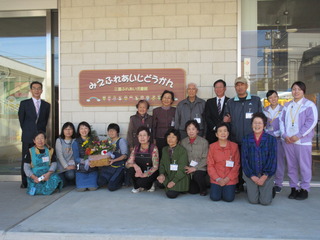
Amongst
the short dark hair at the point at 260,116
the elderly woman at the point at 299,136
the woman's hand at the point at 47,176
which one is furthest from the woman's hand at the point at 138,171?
the elderly woman at the point at 299,136

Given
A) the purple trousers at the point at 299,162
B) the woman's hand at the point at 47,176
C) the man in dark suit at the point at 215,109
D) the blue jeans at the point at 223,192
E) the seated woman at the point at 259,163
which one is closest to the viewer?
the seated woman at the point at 259,163

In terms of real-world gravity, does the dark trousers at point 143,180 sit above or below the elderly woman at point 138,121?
below

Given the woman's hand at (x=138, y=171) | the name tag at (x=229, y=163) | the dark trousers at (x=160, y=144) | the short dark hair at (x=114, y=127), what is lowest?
the woman's hand at (x=138, y=171)

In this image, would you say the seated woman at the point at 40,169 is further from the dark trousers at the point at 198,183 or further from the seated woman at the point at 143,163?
the dark trousers at the point at 198,183

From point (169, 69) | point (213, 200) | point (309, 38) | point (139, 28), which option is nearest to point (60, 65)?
point (139, 28)

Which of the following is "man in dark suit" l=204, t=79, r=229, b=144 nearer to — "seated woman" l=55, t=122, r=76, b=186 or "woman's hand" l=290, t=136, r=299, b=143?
"woman's hand" l=290, t=136, r=299, b=143

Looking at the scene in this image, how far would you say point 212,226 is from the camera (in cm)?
304

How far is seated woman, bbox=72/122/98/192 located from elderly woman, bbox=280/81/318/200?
2.88 metres

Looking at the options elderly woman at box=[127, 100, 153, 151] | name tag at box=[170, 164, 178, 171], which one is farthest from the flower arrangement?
name tag at box=[170, 164, 178, 171]

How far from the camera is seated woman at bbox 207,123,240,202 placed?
390 centimetres

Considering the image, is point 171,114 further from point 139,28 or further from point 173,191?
point 139,28

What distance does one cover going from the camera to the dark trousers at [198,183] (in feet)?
13.8

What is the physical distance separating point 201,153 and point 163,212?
1.14 m

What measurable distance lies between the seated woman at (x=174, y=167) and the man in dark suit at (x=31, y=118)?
219 cm
